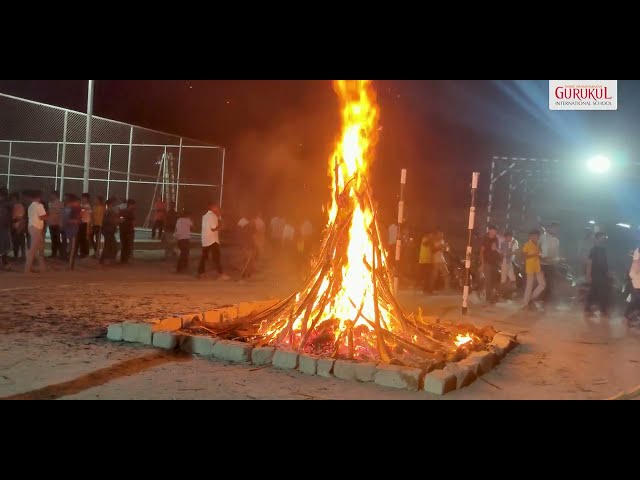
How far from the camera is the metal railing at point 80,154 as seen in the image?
18.6 m

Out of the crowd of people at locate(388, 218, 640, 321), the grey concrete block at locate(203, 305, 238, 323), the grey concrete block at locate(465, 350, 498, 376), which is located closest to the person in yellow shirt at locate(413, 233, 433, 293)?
the crowd of people at locate(388, 218, 640, 321)

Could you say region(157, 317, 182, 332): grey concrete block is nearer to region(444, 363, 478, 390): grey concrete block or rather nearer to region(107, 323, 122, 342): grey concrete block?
region(107, 323, 122, 342): grey concrete block

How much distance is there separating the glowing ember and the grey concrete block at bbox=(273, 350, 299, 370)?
7.76 ft

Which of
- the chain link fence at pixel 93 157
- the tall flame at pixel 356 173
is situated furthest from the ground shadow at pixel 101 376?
the chain link fence at pixel 93 157

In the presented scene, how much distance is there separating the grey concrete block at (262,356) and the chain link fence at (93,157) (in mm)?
12071

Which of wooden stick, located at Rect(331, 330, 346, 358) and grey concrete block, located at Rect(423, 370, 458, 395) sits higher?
wooden stick, located at Rect(331, 330, 346, 358)

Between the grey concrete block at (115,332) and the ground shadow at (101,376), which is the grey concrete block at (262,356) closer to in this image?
the ground shadow at (101,376)

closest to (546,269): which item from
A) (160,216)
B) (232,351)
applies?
(232,351)

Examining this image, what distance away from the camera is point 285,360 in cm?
657

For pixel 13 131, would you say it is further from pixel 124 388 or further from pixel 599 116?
pixel 599 116

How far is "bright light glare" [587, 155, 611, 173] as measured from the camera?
47.3ft

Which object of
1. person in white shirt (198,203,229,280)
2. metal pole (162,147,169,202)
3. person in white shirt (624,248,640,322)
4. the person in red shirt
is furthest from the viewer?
metal pole (162,147,169,202)

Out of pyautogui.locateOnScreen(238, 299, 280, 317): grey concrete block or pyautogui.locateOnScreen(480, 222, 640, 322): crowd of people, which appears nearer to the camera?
pyautogui.locateOnScreen(238, 299, 280, 317): grey concrete block

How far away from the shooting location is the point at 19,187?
19.7m
